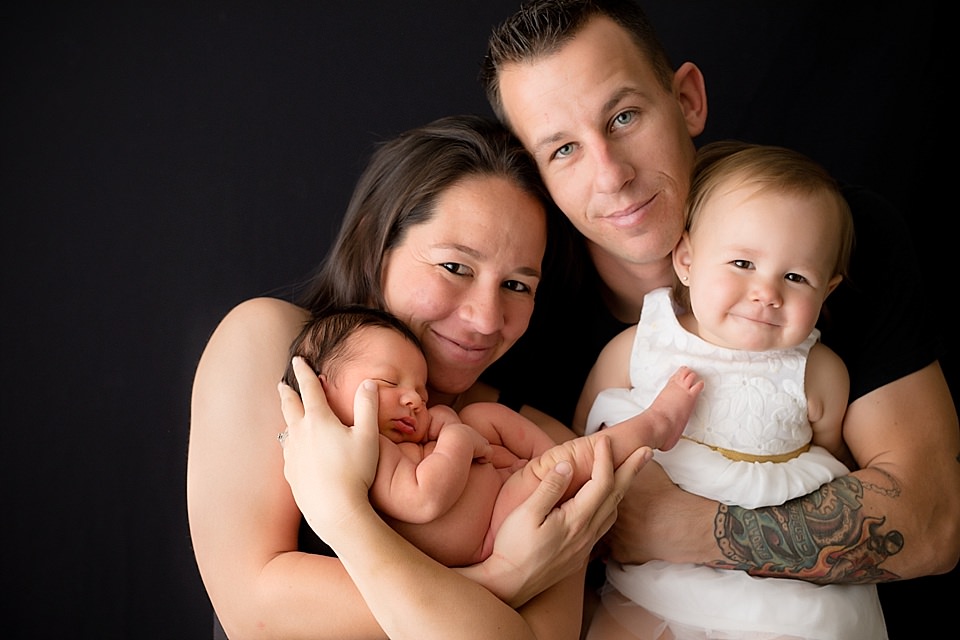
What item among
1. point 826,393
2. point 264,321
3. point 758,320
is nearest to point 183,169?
point 264,321

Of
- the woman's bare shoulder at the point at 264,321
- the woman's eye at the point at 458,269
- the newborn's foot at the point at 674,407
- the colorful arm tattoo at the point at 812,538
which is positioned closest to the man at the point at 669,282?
the colorful arm tattoo at the point at 812,538

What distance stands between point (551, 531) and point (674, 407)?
0.41m

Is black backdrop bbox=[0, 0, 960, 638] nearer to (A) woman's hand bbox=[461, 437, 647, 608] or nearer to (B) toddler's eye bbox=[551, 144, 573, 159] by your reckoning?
(B) toddler's eye bbox=[551, 144, 573, 159]

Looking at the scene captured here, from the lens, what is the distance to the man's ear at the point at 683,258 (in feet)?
7.08

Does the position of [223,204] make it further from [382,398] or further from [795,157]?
[795,157]

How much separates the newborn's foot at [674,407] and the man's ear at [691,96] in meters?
0.73

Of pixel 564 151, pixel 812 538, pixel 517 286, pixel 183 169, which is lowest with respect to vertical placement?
pixel 812 538

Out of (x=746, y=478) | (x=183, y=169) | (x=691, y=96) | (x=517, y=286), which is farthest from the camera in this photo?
(x=183, y=169)

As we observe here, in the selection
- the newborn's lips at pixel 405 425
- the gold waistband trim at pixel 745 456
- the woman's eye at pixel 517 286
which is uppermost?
the woman's eye at pixel 517 286

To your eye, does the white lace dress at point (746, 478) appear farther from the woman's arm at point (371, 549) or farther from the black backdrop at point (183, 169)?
the black backdrop at point (183, 169)

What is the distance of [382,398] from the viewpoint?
1.79m

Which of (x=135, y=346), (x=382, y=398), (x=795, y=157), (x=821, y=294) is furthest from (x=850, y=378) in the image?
(x=135, y=346)

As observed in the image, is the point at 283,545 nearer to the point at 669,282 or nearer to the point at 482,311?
the point at 482,311

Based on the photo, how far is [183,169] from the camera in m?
2.72
